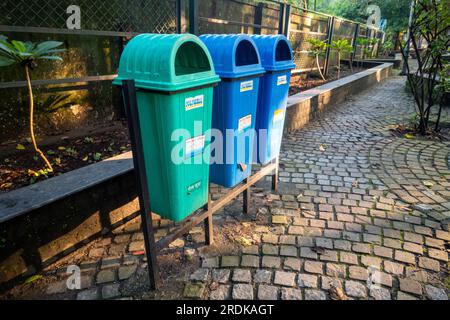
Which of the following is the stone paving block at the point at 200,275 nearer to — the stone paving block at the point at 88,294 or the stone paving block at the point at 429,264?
the stone paving block at the point at 88,294

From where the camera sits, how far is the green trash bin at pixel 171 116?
1954mm

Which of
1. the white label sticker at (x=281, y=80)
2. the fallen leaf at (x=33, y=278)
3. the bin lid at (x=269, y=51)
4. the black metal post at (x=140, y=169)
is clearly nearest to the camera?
the black metal post at (x=140, y=169)

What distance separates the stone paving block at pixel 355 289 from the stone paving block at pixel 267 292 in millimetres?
532

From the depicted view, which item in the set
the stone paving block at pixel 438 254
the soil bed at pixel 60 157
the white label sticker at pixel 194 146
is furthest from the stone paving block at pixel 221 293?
the soil bed at pixel 60 157

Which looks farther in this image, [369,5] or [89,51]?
[369,5]

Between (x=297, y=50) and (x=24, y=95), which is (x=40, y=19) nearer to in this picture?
(x=24, y=95)

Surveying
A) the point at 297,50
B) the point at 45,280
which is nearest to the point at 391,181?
the point at 45,280

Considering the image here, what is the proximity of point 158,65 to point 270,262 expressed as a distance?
5.79 ft

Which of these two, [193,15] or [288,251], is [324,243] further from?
[193,15]

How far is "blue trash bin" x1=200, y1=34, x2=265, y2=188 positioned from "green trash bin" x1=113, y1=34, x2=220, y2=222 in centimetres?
20

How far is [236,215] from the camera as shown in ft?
10.7

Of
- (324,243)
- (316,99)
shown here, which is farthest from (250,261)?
(316,99)

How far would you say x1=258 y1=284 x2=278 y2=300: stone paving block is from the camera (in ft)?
7.41

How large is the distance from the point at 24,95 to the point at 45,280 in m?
2.36
